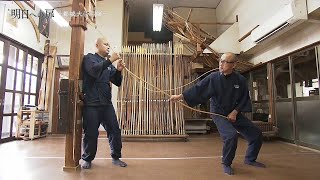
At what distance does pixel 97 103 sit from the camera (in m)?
2.57

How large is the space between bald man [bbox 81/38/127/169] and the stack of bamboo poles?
7.08ft

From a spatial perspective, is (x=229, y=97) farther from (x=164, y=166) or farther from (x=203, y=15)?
(x=203, y=15)

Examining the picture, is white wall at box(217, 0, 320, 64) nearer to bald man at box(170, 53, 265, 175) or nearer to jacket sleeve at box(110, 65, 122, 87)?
bald man at box(170, 53, 265, 175)

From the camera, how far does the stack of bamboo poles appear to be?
497 cm

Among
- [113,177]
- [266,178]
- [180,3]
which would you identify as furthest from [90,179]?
[180,3]

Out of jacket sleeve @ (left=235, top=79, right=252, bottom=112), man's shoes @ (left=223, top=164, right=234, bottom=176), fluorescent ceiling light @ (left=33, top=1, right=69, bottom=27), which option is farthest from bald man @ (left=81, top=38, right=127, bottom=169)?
fluorescent ceiling light @ (left=33, top=1, right=69, bottom=27)

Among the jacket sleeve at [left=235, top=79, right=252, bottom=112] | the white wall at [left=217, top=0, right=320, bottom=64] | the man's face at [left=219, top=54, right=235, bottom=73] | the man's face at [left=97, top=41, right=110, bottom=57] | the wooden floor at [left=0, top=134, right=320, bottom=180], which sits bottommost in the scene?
the wooden floor at [left=0, top=134, right=320, bottom=180]

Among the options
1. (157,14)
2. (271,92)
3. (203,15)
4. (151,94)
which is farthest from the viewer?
(203,15)

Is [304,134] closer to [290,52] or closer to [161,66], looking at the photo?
[290,52]

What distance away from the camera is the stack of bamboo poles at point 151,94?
196 inches

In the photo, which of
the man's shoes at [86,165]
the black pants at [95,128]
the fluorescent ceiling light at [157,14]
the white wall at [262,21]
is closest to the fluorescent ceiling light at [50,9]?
the fluorescent ceiling light at [157,14]

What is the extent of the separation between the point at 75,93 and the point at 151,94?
2.82m

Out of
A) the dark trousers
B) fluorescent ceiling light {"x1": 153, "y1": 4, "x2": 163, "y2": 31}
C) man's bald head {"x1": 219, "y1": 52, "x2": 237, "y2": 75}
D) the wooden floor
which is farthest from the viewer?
fluorescent ceiling light {"x1": 153, "y1": 4, "x2": 163, "y2": 31}

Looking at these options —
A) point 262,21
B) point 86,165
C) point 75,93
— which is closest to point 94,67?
point 75,93
